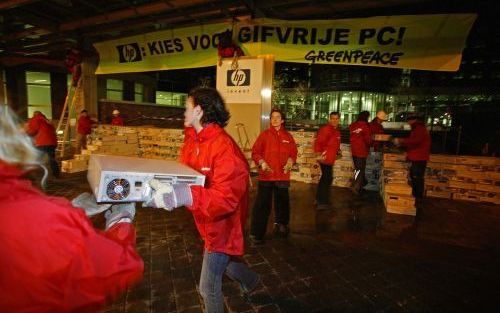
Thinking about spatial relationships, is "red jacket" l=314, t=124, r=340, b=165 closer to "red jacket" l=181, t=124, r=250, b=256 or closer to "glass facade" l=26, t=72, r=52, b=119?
"red jacket" l=181, t=124, r=250, b=256

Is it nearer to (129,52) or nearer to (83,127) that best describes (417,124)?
(129,52)

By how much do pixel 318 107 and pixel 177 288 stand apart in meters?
29.3

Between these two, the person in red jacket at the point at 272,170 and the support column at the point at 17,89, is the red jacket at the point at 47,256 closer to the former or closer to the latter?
the person in red jacket at the point at 272,170

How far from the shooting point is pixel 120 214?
1.88 m

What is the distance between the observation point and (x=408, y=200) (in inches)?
283

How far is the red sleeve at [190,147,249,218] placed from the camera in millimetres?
2098

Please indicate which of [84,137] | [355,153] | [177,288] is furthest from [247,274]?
[84,137]

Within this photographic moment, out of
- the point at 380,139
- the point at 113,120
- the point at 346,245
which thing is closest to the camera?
the point at 346,245

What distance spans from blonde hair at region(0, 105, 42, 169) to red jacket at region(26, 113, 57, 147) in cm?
960

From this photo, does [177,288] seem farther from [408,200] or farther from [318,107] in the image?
[318,107]

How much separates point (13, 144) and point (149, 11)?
7328 mm

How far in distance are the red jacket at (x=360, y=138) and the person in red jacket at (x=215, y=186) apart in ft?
22.3

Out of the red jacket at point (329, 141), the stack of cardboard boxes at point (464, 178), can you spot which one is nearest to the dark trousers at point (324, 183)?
the red jacket at point (329, 141)

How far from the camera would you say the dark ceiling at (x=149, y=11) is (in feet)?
22.3
